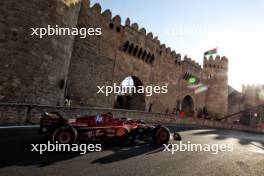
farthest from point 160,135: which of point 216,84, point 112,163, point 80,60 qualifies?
point 216,84

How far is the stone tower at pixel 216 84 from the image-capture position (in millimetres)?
34344

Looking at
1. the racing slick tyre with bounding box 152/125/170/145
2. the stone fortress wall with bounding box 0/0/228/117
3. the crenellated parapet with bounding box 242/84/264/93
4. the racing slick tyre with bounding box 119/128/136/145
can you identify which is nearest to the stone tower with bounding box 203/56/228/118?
the stone fortress wall with bounding box 0/0/228/117

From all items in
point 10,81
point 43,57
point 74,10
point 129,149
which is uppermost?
point 74,10

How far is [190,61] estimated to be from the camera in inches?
1198

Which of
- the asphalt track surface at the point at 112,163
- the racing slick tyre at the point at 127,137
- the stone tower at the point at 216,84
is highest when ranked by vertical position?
the stone tower at the point at 216,84

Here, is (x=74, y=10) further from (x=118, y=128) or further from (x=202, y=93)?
(x=202, y=93)

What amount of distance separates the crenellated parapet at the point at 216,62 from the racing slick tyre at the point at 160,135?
31456 millimetres

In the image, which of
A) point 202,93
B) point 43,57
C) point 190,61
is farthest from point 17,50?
point 202,93

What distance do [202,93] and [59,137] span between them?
32.0m

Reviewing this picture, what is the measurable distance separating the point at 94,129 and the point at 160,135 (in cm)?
212

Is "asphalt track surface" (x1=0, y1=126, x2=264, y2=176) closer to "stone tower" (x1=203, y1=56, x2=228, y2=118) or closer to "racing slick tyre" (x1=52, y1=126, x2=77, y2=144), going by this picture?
"racing slick tyre" (x1=52, y1=126, x2=77, y2=144)

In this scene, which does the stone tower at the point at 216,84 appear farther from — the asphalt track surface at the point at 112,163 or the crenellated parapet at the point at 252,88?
the asphalt track surface at the point at 112,163

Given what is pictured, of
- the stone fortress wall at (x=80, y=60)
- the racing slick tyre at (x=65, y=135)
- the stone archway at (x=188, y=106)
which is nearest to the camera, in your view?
the racing slick tyre at (x=65, y=135)

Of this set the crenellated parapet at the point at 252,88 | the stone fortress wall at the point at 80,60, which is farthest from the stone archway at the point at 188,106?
the crenellated parapet at the point at 252,88
